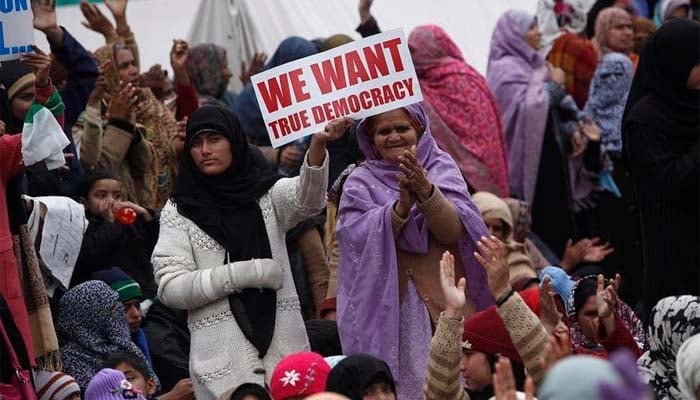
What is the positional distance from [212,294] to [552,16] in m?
6.93

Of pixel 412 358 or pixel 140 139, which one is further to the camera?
pixel 140 139

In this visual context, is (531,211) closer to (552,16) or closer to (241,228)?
(552,16)

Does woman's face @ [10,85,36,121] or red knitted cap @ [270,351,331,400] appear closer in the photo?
red knitted cap @ [270,351,331,400]

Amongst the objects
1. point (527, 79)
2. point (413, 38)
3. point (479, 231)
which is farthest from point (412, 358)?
point (527, 79)

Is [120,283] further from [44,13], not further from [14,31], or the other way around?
[14,31]

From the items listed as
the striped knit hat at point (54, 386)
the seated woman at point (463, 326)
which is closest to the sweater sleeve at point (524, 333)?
the seated woman at point (463, 326)

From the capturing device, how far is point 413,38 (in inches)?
407

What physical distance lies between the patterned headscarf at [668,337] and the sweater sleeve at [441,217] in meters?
1.00

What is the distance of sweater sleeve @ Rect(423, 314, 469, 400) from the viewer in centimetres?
579

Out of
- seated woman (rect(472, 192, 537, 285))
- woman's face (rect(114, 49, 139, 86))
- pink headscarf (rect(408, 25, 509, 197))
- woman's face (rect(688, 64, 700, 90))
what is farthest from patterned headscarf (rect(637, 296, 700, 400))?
pink headscarf (rect(408, 25, 509, 197))

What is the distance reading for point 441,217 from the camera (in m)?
6.58

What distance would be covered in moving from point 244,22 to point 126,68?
9.86 ft

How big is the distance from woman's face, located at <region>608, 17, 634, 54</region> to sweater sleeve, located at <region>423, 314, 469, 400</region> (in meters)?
6.75

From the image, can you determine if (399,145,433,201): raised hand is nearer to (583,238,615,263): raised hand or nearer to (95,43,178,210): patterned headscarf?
(95,43,178,210): patterned headscarf
